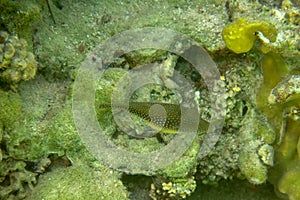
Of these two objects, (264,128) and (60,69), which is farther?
(264,128)

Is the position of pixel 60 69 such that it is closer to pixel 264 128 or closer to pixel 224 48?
pixel 224 48

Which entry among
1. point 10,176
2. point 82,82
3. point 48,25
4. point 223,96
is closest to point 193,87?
point 223,96

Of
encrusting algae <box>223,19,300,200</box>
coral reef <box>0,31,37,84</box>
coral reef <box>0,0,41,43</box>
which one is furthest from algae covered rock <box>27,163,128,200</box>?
encrusting algae <box>223,19,300,200</box>

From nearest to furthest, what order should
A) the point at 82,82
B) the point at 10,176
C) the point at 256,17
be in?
the point at 10,176 → the point at 82,82 → the point at 256,17

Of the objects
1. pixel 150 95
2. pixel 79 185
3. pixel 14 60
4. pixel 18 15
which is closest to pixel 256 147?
pixel 150 95

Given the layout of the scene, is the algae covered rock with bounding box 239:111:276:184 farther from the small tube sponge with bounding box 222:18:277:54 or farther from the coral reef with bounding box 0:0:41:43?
the coral reef with bounding box 0:0:41:43

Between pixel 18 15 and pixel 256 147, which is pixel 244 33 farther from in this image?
pixel 18 15

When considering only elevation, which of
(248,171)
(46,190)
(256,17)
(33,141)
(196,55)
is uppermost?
(256,17)
